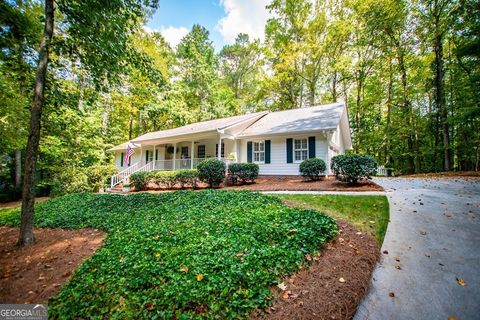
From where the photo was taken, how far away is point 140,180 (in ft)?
43.3

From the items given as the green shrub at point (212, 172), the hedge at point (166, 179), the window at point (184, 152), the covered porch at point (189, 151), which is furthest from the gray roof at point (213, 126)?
the hedge at point (166, 179)

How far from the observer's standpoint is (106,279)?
10.8 ft

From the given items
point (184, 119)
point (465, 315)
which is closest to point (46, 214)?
point (465, 315)

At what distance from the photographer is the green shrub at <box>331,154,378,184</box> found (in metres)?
8.65

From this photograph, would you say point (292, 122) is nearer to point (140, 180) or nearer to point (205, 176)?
point (205, 176)

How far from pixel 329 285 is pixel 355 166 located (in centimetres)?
691

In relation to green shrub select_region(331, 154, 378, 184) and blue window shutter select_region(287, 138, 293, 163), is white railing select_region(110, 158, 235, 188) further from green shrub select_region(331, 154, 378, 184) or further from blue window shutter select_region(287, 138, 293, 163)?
green shrub select_region(331, 154, 378, 184)

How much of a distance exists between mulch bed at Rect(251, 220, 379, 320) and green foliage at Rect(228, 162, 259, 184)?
26.1 ft

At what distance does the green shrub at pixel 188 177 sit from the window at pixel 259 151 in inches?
170

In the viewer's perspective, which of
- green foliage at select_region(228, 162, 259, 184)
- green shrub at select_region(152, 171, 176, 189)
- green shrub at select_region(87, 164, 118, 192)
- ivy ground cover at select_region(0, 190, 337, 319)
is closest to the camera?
ivy ground cover at select_region(0, 190, 337, 319)

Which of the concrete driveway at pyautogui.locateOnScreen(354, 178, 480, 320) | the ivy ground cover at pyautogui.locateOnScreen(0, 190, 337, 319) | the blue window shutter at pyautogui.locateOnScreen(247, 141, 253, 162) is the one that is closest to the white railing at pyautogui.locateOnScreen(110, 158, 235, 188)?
the blue window shutter at pyautogui.locateOnScreen(247, 141, 253, 162)

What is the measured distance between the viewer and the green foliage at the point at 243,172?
11.7m

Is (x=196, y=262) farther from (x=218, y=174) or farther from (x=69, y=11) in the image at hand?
(x=218, y=174)

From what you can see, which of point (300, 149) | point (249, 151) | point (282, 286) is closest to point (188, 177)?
point (249, 151)
